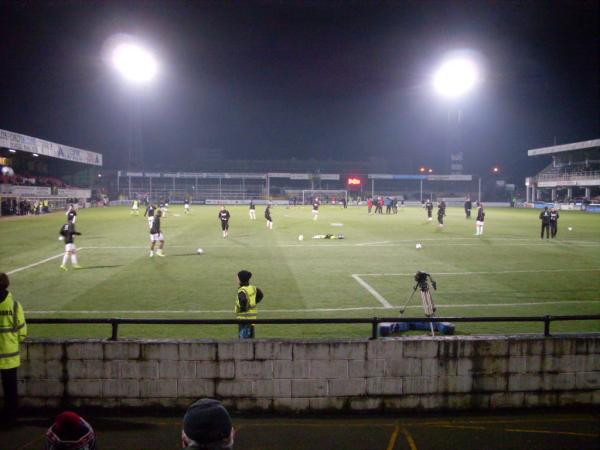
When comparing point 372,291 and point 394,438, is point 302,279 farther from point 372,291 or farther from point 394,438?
point 394,438

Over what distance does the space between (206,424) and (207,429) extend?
0.08ft

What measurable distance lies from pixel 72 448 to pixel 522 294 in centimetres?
1289

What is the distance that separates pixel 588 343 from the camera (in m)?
6.29

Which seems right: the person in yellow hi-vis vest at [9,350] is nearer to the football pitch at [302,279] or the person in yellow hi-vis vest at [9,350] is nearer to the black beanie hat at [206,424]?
the football pitch at [302,279]

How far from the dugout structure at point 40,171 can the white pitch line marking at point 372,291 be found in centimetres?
4286

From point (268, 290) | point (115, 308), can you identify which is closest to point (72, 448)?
point (115, 308)

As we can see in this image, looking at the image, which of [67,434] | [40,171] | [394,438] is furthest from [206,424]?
[40,171]

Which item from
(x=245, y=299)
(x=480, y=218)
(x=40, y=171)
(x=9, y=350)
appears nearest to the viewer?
(x=9, y=350)

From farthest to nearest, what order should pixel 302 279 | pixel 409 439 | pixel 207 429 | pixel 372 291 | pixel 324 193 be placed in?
pixel 324 193 → pixel 302 279 → pixel 372 291 → pixel 409 439 → pixel 207 429

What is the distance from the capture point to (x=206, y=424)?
2305 mm

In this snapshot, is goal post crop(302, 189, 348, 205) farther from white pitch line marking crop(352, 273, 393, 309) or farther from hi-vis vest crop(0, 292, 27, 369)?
hi-vis vest crop(0, 292, 27, 369)

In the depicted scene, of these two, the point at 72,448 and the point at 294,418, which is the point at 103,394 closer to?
the point at 294,418

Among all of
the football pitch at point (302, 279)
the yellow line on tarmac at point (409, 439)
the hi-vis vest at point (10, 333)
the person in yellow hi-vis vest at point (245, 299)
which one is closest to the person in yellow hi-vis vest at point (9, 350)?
the hi-vis vest at point (10, 333)

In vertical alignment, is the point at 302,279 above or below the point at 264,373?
below
